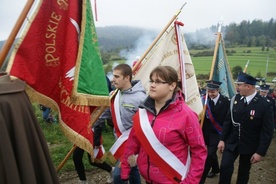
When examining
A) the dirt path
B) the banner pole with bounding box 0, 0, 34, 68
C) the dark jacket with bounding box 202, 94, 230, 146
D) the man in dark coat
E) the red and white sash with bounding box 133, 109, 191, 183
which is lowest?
the dirt path

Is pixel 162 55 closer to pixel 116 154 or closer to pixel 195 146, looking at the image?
pixel 116 154

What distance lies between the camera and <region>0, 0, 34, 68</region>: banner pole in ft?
7.17

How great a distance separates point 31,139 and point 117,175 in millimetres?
2262

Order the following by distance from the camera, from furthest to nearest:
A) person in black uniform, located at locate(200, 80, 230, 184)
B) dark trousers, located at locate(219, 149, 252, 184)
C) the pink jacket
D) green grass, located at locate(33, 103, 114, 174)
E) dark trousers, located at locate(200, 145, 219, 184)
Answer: green grass, located at locate(33, 103, 114, 174) → person in black uniform, located at locate(200, 80, 230, 184) → dark trousers, located at locate(200, 145, 219, 184) → dark trousers, located at locate(219, 149, 252, 184) → the pink jacket

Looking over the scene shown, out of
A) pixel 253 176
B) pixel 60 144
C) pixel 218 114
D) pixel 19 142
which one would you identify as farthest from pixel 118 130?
pixel 60 144

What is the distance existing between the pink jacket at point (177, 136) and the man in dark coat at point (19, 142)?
118 cm

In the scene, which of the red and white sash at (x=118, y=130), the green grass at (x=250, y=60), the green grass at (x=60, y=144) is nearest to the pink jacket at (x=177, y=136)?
the red and white sash at (x=118, y=130)

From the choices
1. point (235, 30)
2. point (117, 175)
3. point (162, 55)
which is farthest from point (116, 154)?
point (235, 30)

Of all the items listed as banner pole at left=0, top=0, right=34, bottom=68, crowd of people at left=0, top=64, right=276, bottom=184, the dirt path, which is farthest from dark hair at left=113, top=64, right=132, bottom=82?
the dirt path

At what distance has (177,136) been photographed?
2727 millimetres

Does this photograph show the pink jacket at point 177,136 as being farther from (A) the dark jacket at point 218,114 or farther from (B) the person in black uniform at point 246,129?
(A) the dark jacket at point 218,114

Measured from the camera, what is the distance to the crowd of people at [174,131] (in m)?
2.75

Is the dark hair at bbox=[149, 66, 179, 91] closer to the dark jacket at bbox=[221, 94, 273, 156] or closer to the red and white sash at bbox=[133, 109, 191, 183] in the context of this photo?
the red and white sash at bbox=[133, 109, 191, 183]

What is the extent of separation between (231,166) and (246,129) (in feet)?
2.22
